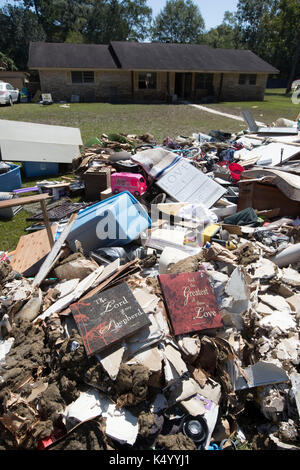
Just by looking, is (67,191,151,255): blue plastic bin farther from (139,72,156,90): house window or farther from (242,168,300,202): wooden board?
(139,72,156,90): house window

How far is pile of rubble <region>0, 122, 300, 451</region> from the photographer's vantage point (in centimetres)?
243

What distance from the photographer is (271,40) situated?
3762cm

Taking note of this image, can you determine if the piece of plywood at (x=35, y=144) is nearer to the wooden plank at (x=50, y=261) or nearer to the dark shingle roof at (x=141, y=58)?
the wooden plank at (x=50, y=261)

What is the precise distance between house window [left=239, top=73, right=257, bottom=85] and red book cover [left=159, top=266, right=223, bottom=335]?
27.7m

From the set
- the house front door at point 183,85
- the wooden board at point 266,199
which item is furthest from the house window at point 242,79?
the wooden board at point 266,199

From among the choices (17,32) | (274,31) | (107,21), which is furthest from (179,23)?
(17,32)

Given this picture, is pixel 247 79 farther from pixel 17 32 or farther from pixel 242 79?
pixel 17 32

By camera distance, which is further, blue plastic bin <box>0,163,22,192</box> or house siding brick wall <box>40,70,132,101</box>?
house siding brick wall <box>40,70,132,101</box>

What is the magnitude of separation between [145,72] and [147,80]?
2.19ft

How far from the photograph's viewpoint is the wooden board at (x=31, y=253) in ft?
13.5

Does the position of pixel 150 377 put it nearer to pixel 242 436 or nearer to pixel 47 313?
pixel 242 436

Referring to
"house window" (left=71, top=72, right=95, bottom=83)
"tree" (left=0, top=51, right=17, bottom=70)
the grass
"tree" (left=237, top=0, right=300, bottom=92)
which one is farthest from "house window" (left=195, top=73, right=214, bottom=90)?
"tree" (left=0, top=51, right=17, bottom=70)

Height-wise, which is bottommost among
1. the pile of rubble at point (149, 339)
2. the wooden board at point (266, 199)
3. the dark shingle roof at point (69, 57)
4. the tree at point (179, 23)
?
the pile of rubble at point (149, 339)

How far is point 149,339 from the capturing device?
8.98 feet
